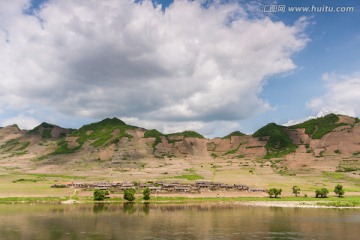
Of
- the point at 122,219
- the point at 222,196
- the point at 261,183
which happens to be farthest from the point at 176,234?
the point at 261,183

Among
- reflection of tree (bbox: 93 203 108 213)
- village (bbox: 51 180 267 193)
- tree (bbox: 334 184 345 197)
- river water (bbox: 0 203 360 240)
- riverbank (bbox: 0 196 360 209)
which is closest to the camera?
river water (bbox: 0 203 360 240)

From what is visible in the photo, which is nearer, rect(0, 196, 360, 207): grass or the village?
rect(0, 196, 360, 207): grass

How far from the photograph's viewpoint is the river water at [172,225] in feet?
209

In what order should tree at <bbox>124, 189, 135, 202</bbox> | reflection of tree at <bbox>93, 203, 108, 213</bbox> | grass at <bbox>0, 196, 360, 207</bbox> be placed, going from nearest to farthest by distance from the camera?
reflection of tree at <bbox>93, 203, 108, 213</bbox>
grass at <bbox>0, 196, 360, 207</bbox>
tree at <bbox>124, 189, 135, 202</bbox>

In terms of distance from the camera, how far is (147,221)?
81375mm

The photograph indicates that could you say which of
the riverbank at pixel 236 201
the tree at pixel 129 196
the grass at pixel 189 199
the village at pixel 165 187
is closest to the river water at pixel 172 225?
the riverbank at pixel 236 201

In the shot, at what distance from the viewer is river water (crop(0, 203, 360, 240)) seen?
63.6m

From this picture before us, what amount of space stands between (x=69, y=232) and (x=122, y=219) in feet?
64.4

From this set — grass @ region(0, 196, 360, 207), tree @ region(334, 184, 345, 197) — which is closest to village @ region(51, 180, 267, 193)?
grass @ region(0, 196, 360, 207)

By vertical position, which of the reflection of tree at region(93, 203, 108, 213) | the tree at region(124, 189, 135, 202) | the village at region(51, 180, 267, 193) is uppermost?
the village at region(51, 180, 267, 193)

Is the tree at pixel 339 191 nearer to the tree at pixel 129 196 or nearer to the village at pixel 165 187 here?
the village at pixel 165 187

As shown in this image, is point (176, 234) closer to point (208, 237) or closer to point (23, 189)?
point (208, 237)

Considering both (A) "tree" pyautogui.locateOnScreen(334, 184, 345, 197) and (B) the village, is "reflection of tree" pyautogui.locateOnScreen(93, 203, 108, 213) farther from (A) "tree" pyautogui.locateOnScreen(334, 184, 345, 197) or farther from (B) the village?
(A) "tree" pyautogui.locateOnScreen(334, 184, 345, 197)

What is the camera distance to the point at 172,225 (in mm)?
74875
